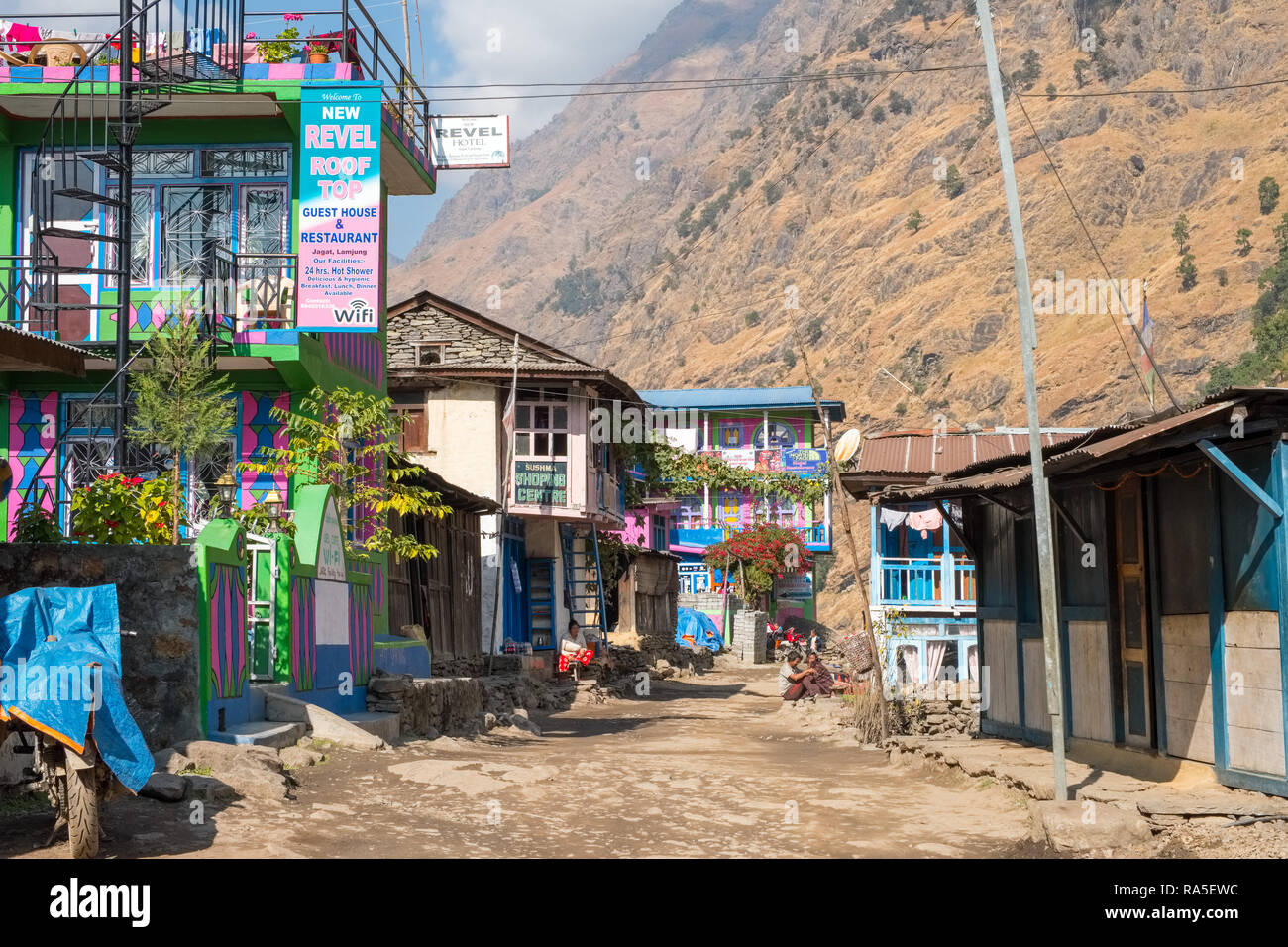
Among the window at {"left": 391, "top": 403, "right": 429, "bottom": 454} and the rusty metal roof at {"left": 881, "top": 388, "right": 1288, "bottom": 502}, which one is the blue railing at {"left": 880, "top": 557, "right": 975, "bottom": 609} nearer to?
the window at {"left": 391, "top": 403, "right": 429, "bottom": 454}

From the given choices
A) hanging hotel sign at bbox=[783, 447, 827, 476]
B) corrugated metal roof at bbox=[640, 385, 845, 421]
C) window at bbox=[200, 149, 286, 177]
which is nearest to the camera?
window at bbox=[200, 149, 286, 177]

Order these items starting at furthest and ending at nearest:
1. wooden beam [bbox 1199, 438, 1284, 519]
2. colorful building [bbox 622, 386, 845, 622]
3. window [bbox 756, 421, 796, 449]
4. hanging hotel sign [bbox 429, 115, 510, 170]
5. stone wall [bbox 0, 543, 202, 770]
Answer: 1. window [bbox 756, 421, 796, 449]
2. colorful building [bbox 622, 386, 845, 622]
3. hanging hotel sign [bbox 429, 115, 510, 170]
4. stone wall [bbox 0, 543, 202, 770]
5. wooden beam [bbox 1199, 438, 1284, 519]

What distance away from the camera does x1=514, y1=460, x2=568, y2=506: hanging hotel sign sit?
3102cm

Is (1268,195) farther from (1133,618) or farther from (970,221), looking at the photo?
(1133,618)

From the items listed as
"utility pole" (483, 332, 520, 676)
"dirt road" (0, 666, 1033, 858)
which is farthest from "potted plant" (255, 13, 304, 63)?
"dirt road" (0, 666, 1033, 858)

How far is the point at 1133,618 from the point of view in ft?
43.9

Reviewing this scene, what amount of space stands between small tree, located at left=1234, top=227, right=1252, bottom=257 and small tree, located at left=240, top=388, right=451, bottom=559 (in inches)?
2594

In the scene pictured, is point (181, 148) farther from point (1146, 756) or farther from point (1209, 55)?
point (1209, 55)

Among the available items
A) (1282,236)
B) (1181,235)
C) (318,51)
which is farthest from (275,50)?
(1181,235)

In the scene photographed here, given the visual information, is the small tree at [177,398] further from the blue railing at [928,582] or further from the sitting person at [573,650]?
the sitting person at [573,650]

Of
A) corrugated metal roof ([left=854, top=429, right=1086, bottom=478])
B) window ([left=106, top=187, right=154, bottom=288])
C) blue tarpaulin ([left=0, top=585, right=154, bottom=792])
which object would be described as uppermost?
window ([left=106, top=187, right=154, bottom=288])

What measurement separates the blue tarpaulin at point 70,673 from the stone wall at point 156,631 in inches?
101

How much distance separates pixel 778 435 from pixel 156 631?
45656 millimetres

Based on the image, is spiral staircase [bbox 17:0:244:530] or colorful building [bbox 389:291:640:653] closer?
spiral staircase [bbox 17:0:244:530]
